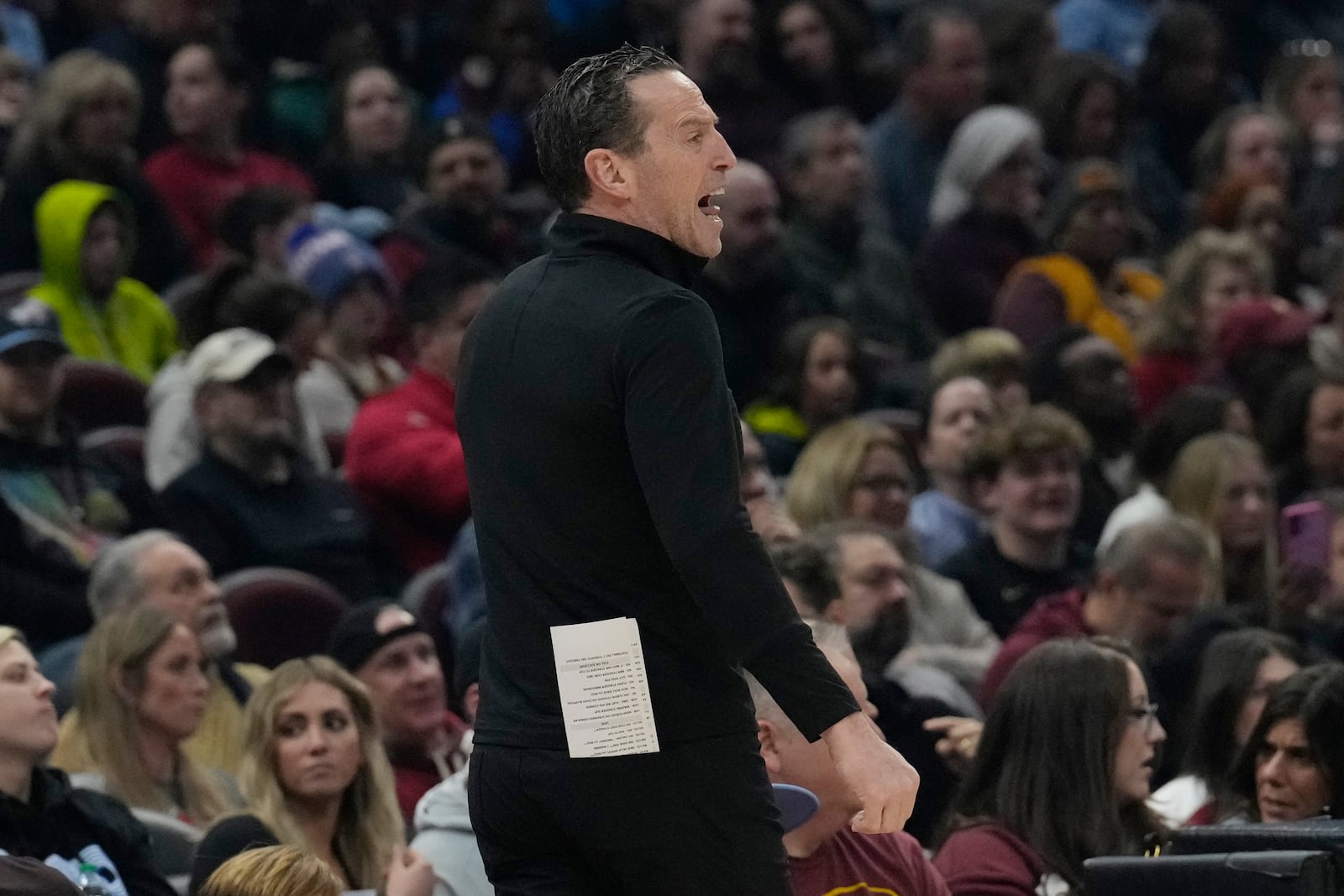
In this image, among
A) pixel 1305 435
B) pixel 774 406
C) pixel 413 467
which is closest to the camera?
pixel 413 467

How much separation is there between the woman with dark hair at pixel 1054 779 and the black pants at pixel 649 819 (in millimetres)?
1469

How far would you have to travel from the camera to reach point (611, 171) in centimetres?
252

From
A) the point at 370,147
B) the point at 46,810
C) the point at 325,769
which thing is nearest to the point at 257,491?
the point at 325,769

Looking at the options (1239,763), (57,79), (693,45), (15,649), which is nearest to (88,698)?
(15,649)

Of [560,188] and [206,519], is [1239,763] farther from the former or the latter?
[206,519]

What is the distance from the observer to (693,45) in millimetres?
9281

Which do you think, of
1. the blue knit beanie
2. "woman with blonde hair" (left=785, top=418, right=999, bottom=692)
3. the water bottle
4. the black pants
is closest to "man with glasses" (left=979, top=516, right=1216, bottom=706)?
"woman with blonde hair" (left=785, top=418, right=999, bottom=692)

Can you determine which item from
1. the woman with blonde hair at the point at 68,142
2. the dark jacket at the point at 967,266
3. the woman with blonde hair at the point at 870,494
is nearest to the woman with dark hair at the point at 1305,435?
the woman with blonde hair at the point at 870,494

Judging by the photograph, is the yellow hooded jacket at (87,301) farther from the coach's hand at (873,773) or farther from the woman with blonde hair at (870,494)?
the coach's hand at (873,773)

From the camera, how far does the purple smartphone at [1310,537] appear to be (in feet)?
19.7

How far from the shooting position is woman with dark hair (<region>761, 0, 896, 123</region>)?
9.67 m

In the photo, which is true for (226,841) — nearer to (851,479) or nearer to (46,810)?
(46,810)

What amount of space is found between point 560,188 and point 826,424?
185 inches

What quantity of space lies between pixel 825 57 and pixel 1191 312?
2.37 meters
